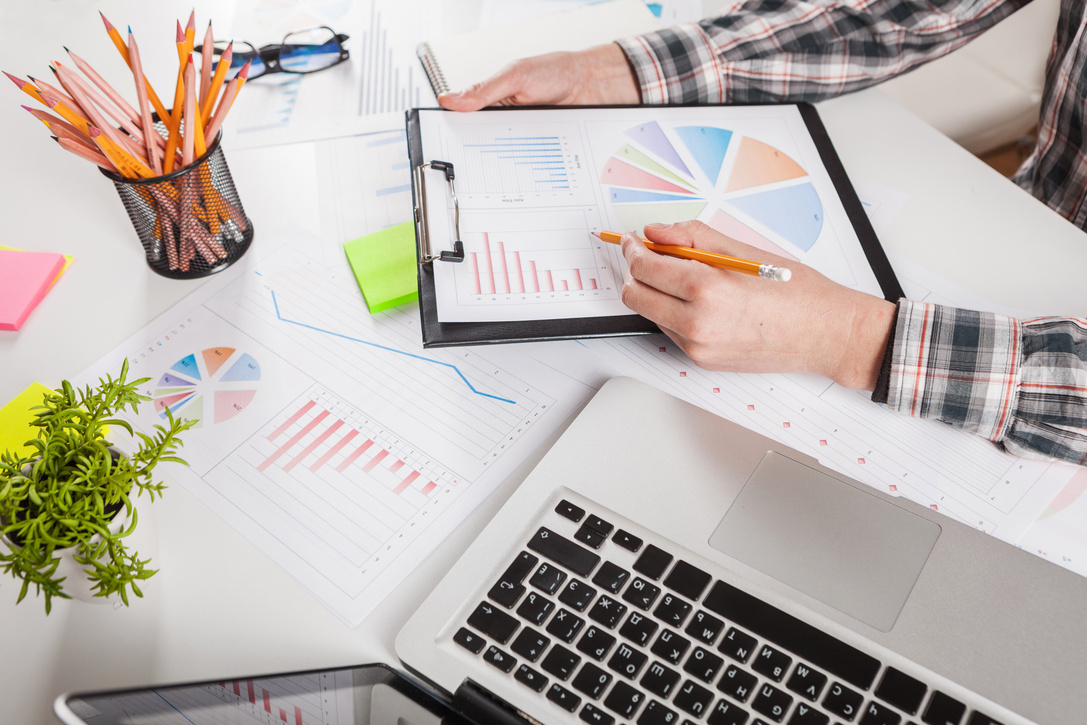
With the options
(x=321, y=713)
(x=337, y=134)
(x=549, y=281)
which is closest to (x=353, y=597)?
(x=321, y=713)

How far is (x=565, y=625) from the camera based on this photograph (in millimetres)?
485

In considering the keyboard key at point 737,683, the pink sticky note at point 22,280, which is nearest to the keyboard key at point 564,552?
the keyboard key at point 737,683

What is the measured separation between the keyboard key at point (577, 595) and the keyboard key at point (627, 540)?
4 centimetres

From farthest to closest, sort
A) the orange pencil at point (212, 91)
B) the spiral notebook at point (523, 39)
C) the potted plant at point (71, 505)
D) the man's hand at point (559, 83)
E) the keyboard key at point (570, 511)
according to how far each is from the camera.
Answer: the spiral notebook at point (523, 39), the man's hand at point (559, 83), the orange pencil at point (212, 91), the keyboard key at point (570, 511), the potted plant at point (71, 505)

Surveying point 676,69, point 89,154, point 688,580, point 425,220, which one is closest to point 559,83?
point 676,69

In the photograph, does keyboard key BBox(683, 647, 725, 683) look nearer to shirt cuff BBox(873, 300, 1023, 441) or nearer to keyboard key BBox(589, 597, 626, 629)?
keyboard key BBox(589, 597, 626, 629)

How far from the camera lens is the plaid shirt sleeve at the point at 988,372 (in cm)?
62

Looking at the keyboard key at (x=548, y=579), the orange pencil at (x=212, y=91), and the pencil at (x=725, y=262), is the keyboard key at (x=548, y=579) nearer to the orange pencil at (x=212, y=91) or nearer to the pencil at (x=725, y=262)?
the pencil at (x=725, y=262)

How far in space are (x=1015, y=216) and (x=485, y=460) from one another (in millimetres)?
634

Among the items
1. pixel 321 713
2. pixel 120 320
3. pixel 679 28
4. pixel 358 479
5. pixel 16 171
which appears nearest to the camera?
pixel 321 713

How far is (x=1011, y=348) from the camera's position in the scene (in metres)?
0.64

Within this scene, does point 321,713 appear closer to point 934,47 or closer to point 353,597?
point 353,597

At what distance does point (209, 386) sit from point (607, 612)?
1.30 ft

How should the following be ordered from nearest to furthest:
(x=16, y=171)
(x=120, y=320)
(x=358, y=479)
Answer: (x=358, y=479) < (x=120, y=320) < (x=16, y=171)
